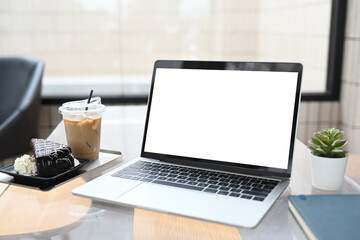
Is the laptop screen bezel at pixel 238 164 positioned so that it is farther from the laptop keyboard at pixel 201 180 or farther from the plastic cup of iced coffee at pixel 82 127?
the plastic cup of iced coffee at pixel 82 127

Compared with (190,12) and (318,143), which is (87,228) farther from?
(190,12)

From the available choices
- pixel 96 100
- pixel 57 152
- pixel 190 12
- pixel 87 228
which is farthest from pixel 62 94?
pixel 87 228

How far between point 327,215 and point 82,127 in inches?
22.6

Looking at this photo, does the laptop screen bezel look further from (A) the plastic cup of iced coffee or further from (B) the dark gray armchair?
(B) the dark gray armchair

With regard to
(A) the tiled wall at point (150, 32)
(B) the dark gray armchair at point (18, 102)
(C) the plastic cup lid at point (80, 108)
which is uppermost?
(A) the tiled wall at point (150, 32)

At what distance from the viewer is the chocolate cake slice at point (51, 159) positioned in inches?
31.3

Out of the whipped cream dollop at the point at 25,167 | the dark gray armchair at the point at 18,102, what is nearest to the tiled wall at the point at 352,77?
the dark gray armchair at the point at 18,102

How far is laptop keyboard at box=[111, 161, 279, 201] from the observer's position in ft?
2.42

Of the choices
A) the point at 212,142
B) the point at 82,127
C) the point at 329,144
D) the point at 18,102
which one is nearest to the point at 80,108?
the point at 82,127

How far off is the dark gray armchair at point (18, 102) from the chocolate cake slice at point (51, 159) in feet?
4.07

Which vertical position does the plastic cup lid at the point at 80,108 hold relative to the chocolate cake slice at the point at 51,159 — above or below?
above

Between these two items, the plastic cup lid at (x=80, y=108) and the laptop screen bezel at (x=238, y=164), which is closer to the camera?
the laptop screen bezel at (x=238, y=164)

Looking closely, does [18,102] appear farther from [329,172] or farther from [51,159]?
[329,172]

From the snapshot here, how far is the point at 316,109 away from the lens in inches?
94.1
